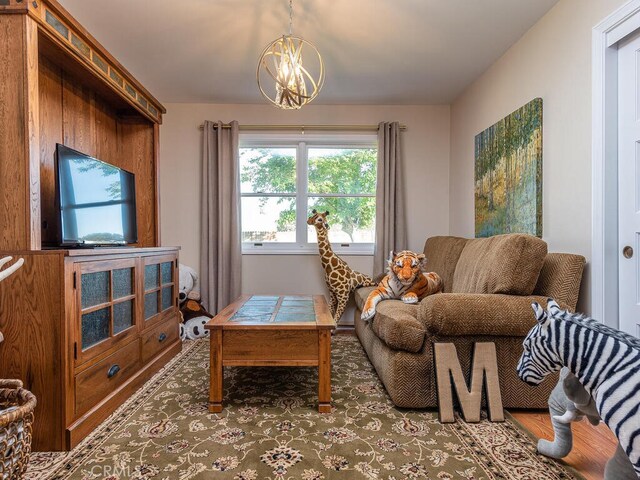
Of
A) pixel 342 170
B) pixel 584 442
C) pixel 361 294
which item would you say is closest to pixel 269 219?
pixel 342 170

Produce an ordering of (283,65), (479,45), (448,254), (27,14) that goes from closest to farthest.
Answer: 1. (27,14)
2. (283,65)
3. (479,45)
4. (448,254)

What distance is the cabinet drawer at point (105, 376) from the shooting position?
191 cm

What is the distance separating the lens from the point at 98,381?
2.06 meters

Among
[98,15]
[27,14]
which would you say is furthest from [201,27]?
[27,14]

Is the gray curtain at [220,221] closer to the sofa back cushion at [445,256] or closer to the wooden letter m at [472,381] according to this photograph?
the sofa back cushion at [445,256]

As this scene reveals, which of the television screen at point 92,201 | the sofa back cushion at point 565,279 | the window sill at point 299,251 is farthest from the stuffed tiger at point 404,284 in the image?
the television screen at point 92,201

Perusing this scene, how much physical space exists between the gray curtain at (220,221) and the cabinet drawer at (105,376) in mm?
1587

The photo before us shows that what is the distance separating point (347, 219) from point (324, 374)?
246cm

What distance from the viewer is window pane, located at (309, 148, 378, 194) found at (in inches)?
172

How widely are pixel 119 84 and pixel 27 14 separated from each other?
983mm

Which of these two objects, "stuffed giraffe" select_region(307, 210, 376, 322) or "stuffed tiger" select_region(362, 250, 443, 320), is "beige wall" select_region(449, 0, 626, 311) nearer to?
"stuffed tiger" select_region(362, 250, 443, 320)

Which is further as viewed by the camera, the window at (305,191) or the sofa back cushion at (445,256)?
the window at (305,191)

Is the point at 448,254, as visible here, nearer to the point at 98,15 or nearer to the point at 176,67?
the point at 176,67

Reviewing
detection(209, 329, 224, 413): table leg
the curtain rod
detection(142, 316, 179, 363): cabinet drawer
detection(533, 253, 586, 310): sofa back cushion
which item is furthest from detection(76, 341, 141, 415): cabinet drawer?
the curtain rod
